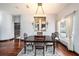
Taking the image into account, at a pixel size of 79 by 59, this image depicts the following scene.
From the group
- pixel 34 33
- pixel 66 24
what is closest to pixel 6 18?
pixel 34 33

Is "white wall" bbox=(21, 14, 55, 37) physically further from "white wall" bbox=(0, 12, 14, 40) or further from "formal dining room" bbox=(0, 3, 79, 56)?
"white wall" bbox=(0, 12, 14, 40)

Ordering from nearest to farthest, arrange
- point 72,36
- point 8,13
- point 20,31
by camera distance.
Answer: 1. point 8,13
2. point 20,31
3. point 72,36

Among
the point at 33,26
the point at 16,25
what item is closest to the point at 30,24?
the point at 33,26

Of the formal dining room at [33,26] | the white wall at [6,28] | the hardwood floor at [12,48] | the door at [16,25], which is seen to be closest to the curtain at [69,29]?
the formal dining room at [33,26]

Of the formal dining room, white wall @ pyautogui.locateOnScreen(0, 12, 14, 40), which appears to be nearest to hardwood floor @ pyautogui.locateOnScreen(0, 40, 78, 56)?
the formal dining room

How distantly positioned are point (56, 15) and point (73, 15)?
637mm

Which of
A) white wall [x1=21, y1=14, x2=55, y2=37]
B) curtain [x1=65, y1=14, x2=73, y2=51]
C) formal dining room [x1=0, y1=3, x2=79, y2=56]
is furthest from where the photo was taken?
curtain [x1=65, y1=14, x2=73, y2=51]

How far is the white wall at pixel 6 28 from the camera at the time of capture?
2.20 meters

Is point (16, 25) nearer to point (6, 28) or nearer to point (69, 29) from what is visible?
point (6, 28)

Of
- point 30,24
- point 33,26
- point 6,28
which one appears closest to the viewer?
point 6,28

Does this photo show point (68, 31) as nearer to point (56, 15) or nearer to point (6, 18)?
point (56, 15)

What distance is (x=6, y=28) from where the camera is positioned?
2.27m

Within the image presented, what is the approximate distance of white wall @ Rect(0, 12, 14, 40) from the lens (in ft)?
7.23

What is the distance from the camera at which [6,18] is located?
2234mm
